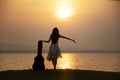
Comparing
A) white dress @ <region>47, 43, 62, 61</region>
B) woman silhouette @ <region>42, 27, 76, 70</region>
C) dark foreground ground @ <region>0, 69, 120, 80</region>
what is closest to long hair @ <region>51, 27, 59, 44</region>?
woman silhouette @ <region>42, 27, 76, 70</region>

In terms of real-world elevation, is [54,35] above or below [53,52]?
above

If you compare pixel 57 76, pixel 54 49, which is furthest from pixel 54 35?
pixel 57 76

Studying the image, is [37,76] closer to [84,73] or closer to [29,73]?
[29,73]

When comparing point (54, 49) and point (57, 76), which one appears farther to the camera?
point (54, 49)

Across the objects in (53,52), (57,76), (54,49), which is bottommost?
(57,76)

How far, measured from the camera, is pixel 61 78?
2045cm

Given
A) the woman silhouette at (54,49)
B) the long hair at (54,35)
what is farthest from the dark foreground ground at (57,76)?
the long hair at (54,35)

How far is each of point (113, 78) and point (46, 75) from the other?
3.66 m

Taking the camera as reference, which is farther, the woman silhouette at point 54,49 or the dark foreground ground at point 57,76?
the woman silhouette at point 54,49

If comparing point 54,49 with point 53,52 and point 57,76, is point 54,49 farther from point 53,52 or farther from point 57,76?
point 57,76

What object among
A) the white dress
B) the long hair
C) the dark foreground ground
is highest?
the long hair

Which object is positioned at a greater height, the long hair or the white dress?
the long hair

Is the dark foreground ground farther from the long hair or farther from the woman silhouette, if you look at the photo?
the long hair

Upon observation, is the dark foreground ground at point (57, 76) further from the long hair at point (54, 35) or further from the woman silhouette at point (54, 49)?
the long hair at point (54, 35)
